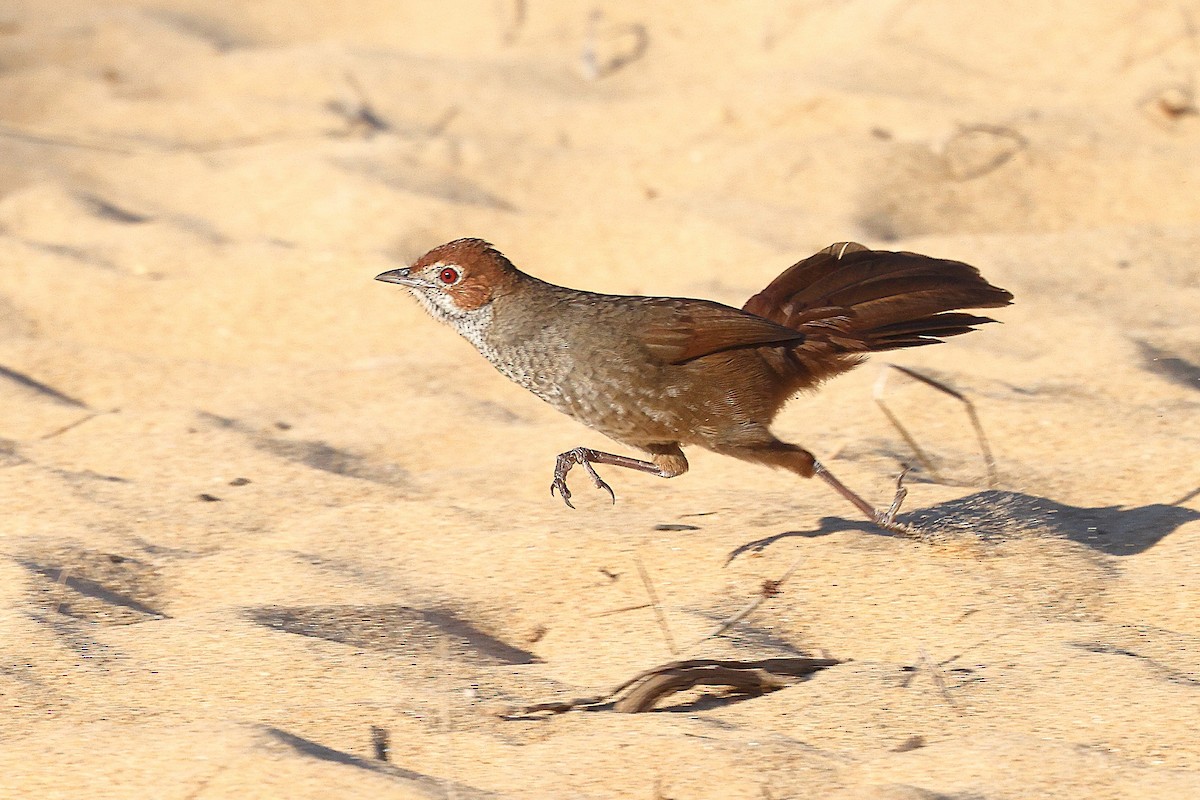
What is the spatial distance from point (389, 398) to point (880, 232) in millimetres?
2279

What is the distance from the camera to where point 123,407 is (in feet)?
15.4

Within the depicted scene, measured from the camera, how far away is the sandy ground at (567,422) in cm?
253

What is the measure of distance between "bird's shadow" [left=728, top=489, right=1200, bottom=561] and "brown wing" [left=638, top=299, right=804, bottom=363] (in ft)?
1.65

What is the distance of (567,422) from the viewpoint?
4.60 m

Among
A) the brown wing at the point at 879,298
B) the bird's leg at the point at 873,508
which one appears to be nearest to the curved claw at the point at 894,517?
the bird's leg at the point at 873,508

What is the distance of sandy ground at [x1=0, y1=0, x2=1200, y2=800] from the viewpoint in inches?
99.5

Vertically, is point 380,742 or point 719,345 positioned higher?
point 719,345

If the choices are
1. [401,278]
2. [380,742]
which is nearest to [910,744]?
[380,742]

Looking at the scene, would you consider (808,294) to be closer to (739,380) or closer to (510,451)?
(739,380)

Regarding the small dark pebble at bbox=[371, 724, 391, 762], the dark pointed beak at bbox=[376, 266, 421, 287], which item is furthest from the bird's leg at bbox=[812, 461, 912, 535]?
the small dark pebble at bbox=[371, 724, 391, 762]

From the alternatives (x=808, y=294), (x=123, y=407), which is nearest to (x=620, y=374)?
(x=808, y=294)

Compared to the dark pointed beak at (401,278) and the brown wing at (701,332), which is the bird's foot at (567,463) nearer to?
the brown wing at (701,332)

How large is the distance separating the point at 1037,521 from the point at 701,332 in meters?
0.99

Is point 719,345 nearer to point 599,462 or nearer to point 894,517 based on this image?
point 599,462
